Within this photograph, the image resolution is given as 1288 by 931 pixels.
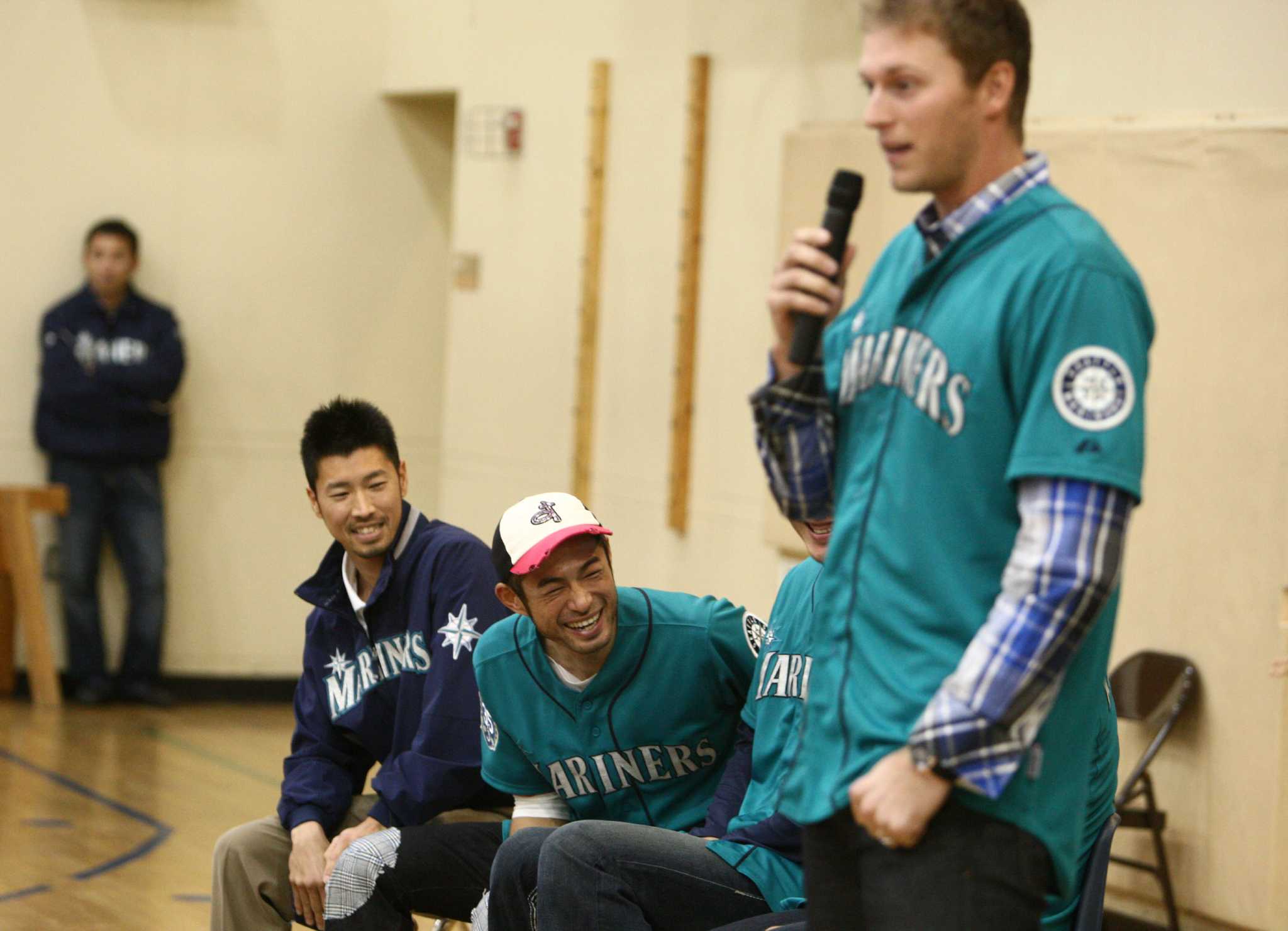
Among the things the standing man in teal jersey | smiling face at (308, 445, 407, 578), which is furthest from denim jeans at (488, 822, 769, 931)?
smiling face at (308, 445, 407, 578)

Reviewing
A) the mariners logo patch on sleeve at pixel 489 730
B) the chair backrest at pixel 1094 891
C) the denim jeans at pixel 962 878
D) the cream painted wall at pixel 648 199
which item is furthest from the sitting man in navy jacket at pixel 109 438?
the denim jeans at pixel 962 878

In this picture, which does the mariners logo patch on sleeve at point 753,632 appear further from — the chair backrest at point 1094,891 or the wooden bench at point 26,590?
the wooden bench at point 26,590

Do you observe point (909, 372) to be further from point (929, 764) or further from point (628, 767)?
point (628, 767)

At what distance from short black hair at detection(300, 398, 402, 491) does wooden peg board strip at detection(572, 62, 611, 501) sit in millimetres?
3530

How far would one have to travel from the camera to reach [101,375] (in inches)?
279

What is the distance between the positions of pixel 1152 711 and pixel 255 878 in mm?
2589

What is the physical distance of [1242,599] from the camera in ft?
14.1

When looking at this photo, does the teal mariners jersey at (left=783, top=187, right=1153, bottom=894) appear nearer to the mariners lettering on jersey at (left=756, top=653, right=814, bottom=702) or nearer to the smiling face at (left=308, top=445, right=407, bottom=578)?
the mariners lettering on jersey at (left=756, top=653, right=814, bottom=702)

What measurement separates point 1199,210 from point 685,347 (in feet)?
7.54

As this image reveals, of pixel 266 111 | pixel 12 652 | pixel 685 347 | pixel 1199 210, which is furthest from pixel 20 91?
pixel 1199 210

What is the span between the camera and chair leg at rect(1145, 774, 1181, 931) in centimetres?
440

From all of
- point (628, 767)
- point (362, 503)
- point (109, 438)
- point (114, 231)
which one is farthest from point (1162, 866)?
point (114, 231)

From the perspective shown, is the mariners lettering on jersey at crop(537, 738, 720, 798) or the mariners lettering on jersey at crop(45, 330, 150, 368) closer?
the mariners lettering on jersey at crop(537, 738, 720, 798)

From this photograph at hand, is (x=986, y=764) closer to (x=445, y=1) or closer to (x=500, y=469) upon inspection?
(x=500, y=469)
